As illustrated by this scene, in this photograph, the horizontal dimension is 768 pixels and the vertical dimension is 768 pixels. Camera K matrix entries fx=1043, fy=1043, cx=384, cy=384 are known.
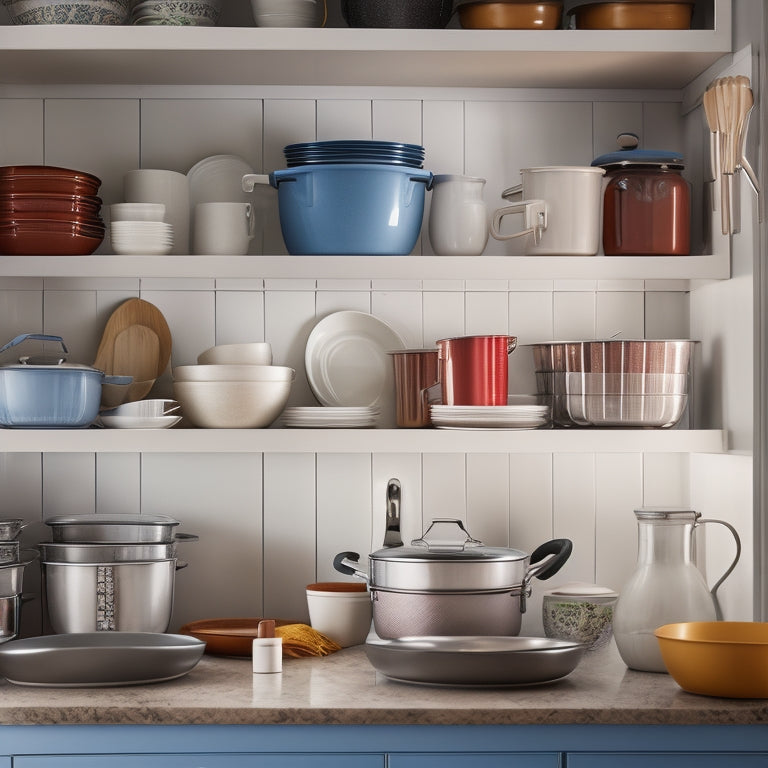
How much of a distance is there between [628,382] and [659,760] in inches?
29.2

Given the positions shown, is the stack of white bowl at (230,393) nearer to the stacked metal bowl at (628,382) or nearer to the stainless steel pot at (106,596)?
the stainless steel pot at (106,596)

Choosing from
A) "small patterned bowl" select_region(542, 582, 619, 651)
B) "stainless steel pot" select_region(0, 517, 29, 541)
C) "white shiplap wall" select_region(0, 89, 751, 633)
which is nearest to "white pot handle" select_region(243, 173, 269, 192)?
"white shiplap wall" select_region(0, 89, 751, 633)

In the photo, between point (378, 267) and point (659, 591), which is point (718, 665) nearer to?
point (659, 591)

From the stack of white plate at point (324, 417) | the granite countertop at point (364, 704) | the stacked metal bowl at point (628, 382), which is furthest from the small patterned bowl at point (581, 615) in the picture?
the stack of white plate at point (324, 417)

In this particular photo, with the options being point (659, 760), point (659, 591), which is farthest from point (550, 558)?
point (659, 760)

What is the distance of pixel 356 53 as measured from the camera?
211cm

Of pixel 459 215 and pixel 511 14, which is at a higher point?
pixel 511 14

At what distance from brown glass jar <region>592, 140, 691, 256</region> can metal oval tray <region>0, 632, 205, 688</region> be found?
46.9 inches

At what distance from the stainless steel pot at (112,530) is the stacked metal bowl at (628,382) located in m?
0.87

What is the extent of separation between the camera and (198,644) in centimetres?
186

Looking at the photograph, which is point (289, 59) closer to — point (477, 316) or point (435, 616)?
point (477, 316)

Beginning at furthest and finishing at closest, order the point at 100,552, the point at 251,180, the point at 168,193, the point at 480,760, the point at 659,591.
Answer: 1. the point at 168,193
2. the point at 251,180
3. the point at 100,552
4. the point at 659,591
5. the point at 480,760

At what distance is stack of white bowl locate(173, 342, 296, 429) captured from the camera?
211cm

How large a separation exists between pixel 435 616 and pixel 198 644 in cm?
44
